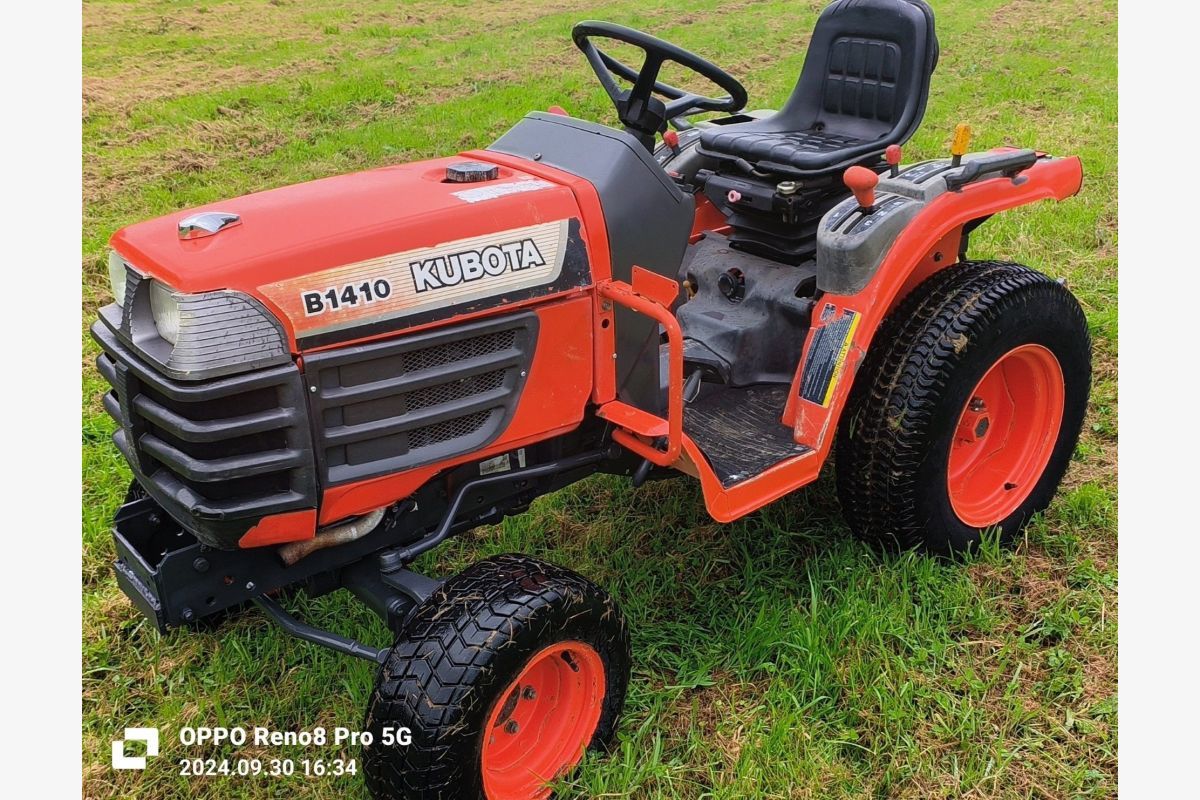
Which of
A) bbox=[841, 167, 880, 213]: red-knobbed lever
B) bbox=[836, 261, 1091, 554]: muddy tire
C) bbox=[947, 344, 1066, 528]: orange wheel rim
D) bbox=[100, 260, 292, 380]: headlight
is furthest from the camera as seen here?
bbox=[947, 344, 1066, 528]: orange wheel rim

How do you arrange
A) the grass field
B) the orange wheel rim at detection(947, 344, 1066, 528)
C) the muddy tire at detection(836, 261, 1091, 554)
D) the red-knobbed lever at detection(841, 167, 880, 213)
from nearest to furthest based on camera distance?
the grass field → the red-knobbed lever at detection(841, 167, 880, 213) → the muddy tire at detection(836, 261, 1091, 554) → the orange wheel rim at detection(947, 344, 1066, 528)

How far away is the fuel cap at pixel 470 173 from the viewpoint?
2.48 meters

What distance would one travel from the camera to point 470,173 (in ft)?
8.16

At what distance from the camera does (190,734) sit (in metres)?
2.57

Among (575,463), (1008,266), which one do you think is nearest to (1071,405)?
(1008,266)

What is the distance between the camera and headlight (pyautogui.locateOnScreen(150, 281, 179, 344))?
2061mm

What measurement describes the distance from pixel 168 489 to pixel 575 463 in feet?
3.22

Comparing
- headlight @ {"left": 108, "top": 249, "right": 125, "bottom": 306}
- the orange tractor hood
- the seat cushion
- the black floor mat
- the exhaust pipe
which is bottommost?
the exhaust pipe

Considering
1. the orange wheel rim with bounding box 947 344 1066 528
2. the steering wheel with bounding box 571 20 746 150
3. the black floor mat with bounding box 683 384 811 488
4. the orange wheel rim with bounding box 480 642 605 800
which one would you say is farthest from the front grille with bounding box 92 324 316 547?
the orange wheel rim with bounding box 947 344 1066 528

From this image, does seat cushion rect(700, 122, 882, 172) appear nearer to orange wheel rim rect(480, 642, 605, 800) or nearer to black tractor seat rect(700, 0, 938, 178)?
black tractor seat rect(700, 0, 938, 178)

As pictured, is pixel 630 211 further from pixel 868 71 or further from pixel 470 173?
pixel 868 71

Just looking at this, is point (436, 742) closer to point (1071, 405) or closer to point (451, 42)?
point (1071, 405)

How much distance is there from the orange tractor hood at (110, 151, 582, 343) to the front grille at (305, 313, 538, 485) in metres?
0.18

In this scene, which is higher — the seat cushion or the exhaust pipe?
the seat cushion
